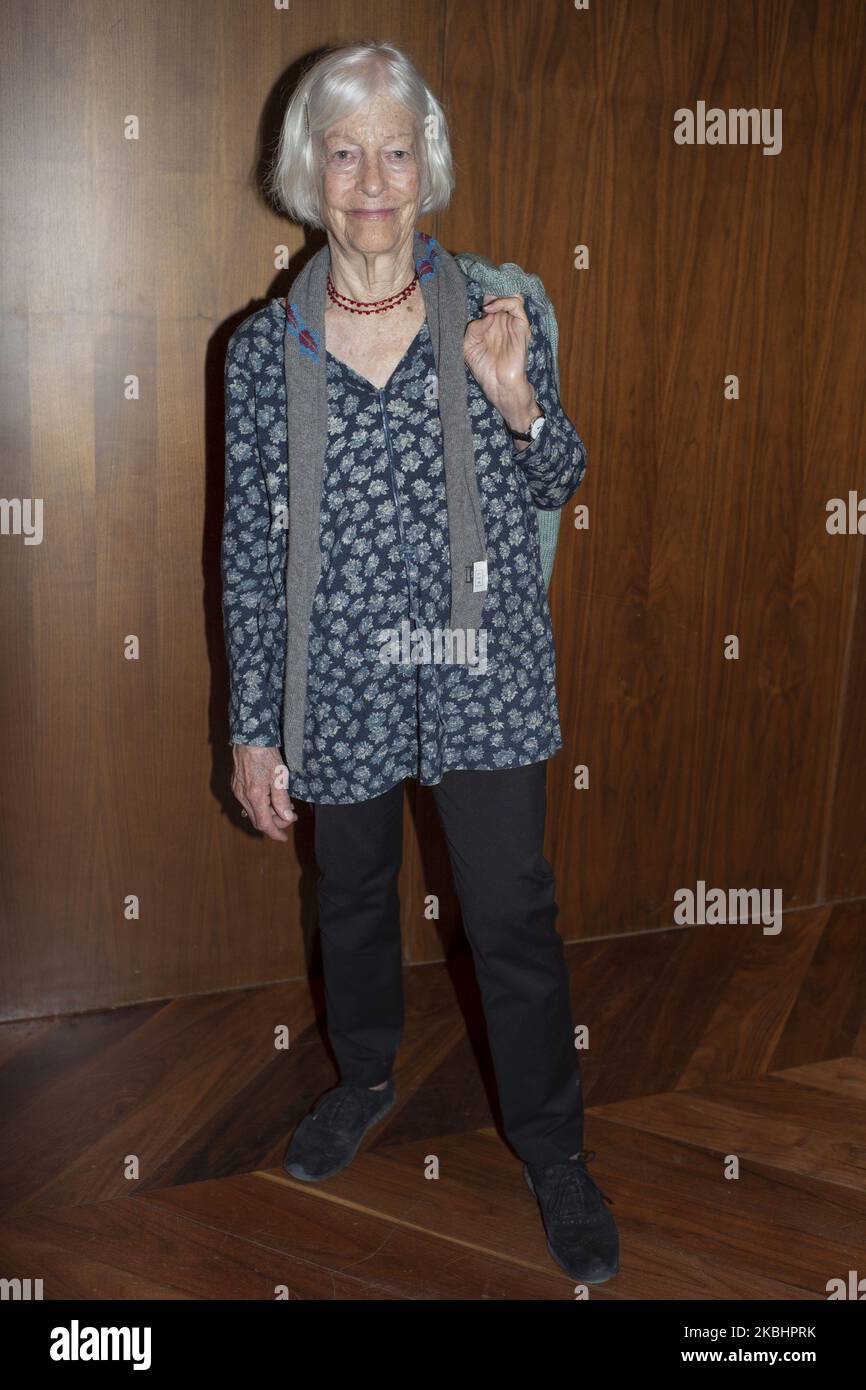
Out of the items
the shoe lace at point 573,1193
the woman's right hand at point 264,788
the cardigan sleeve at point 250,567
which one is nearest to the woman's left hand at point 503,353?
the cardigan sleeve at point 250,567

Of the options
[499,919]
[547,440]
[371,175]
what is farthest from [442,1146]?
[371,175]

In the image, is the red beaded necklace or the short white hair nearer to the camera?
the short white hair

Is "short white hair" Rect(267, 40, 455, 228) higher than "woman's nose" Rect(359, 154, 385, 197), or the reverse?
"short white hair" Rect(267, 40, 455, 228)

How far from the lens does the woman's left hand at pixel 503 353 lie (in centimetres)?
170

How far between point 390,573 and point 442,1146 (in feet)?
3.37

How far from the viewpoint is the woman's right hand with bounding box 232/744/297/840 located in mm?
1963

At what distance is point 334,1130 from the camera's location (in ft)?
7.19

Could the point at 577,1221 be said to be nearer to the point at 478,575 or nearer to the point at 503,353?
the point at 478,575

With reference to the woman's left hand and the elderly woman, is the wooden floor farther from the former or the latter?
the woman's left hand

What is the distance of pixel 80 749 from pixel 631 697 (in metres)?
1.18

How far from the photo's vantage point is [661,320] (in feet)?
8.78

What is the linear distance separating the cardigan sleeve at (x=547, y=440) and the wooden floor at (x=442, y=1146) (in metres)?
1.14

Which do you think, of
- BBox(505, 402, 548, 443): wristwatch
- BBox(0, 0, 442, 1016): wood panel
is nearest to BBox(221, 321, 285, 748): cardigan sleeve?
BBox(505, 402, 548, 443): wristwatch

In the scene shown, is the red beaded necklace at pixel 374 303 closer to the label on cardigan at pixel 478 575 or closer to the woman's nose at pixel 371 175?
the woman's nose at pixel 371 175
